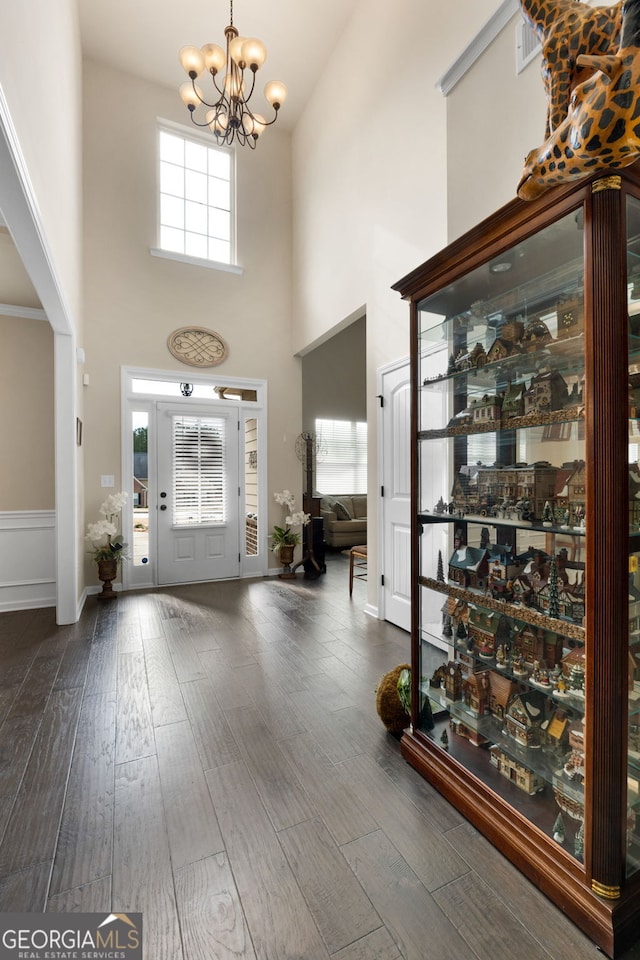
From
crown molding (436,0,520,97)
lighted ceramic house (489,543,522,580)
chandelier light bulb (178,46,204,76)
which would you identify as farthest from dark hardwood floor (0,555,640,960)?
chandelier light bulb (178,46,204,76)

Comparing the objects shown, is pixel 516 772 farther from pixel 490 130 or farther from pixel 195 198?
pixel 195 198

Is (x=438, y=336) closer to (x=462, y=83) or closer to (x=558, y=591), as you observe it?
(x=558, y=591)

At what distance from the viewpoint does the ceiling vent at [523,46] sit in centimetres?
211

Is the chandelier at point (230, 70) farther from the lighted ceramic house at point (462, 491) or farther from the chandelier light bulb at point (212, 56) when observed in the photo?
the lighted ceramic house at point (462, 491)

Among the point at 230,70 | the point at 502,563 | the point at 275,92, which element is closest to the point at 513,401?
the point at 502,563

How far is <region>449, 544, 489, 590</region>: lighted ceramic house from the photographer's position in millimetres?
1724

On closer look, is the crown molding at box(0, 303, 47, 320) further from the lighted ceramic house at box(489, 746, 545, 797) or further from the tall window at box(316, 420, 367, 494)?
the lighted ceramic house at box(489, 746, 545, 797)

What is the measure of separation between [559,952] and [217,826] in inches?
41.9

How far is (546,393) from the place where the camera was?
4.86ft

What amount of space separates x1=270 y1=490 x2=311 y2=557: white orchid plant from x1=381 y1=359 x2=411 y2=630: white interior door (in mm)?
1893

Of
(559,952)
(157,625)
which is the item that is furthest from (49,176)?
(559,952)

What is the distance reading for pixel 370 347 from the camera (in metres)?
3.97

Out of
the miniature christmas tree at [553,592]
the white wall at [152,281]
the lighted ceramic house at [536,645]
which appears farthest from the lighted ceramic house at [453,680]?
the white wall at [152,281]

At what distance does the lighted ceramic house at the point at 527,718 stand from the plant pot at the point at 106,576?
3.97 metres
